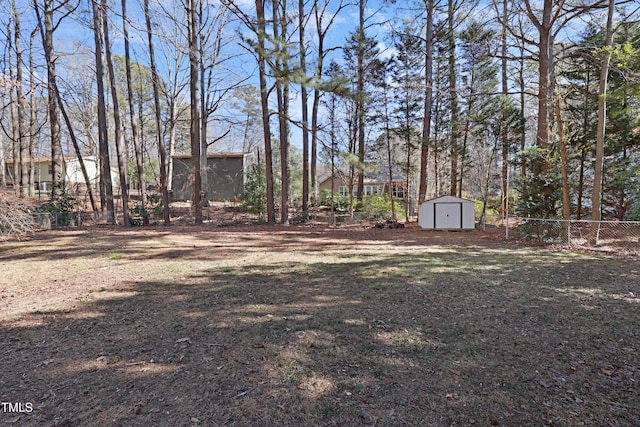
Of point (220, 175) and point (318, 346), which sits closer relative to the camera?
point (318, 346)

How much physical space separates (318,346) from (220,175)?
22705mm

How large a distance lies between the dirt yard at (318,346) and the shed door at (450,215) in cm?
755

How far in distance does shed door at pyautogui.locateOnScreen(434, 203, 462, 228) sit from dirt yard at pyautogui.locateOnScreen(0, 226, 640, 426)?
755 centimetres

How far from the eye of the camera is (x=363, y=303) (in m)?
3.99

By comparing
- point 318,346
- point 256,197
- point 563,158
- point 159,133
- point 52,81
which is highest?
point 52,81

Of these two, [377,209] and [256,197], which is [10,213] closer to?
[256,197]

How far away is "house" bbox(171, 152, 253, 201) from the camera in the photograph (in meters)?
23.2

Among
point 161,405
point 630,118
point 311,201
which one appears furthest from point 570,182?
point 311,201

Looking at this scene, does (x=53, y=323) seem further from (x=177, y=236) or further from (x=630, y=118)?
(x=630, y=118)

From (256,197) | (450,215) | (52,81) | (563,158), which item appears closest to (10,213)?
(256,197)

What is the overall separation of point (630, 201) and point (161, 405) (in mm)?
15887

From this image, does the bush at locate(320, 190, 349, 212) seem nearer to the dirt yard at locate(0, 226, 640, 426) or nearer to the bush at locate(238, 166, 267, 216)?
the bush at locate(238, 166, 267, 216)

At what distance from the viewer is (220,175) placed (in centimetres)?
2394

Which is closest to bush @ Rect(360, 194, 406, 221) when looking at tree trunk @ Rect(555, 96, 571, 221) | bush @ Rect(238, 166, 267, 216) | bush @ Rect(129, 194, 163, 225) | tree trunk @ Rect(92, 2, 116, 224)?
bush @ Rect(238, 166, 267, 216)
